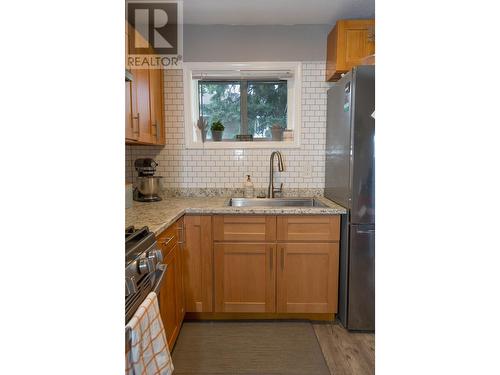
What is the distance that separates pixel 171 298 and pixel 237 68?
2.00m

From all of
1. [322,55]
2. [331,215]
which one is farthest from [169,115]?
[331,215]

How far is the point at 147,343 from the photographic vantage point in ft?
3.68

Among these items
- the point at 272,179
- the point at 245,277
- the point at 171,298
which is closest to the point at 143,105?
the point at 272,179

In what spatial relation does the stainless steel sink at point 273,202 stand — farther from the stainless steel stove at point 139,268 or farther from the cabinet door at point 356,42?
the stainless steel stove at point 139,268

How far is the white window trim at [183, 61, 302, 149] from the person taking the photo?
2725 mm

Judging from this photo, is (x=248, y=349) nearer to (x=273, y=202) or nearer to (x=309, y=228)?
(x=309, y=228)

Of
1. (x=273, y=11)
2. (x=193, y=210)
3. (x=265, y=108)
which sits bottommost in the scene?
(x=193, y=210)

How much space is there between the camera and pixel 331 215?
217 cm

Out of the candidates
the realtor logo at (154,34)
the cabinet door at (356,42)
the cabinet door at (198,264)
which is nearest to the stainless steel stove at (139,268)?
the cabinet door at (198,264)

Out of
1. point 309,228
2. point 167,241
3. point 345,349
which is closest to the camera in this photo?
point 167,241

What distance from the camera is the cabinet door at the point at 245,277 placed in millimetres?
2217

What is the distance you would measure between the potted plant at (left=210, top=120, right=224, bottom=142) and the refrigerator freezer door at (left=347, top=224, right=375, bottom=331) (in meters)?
1.43
